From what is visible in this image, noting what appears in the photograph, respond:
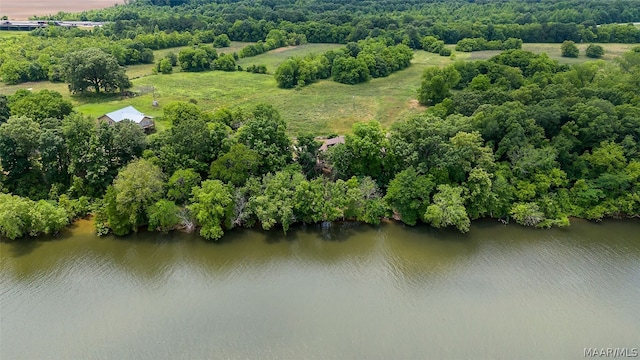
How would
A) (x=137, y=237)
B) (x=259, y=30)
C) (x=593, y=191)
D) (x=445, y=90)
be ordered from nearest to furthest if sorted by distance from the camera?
(x=137, y=237) < (x=593, y=191) < (x=445, y=90) < (x=259, y=30)

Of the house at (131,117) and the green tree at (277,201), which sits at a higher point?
the house at (131,117)

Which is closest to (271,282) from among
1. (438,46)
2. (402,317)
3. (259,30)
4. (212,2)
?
(402,317)

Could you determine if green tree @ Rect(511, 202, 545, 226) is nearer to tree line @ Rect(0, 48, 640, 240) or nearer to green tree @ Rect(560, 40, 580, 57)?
tree line @ Rect(0, 48, 640, 240)

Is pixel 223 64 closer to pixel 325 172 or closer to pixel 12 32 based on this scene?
pixel 325 172

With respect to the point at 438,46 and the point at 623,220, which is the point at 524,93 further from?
the point at 438,46

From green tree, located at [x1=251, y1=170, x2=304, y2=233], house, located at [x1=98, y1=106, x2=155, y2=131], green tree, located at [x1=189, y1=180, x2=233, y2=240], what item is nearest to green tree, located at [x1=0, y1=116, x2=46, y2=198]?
house, located at [x1=98, y1=106, x2=155, y2=131]

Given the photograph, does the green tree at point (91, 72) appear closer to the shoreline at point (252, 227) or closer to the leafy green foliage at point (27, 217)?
the leafy green foliage at point (27, 217)

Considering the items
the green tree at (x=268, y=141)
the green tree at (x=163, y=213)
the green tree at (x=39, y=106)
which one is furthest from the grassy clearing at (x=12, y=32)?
the green tree at (x=163, y=213)
